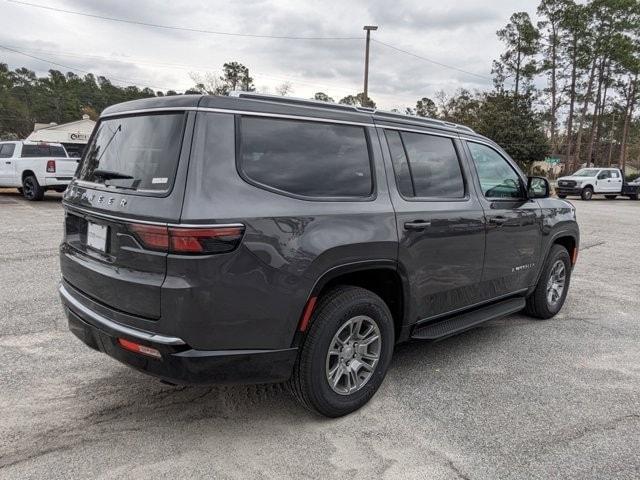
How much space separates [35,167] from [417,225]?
47.3 ft

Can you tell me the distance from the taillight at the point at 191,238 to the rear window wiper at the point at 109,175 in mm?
476

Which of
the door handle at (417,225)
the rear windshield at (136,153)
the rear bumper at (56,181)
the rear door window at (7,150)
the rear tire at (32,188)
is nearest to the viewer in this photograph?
the rear windshield at (136,153)

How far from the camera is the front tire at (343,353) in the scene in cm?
294

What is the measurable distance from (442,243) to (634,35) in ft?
168

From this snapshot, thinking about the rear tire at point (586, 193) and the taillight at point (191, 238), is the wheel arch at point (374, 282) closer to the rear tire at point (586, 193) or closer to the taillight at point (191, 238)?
the taillight at point (191, 238)

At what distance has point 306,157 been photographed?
299cm

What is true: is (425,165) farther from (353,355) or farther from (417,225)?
(353,355)

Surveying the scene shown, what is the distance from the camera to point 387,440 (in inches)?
117

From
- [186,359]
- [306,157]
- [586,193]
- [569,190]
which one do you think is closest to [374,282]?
[306,157]

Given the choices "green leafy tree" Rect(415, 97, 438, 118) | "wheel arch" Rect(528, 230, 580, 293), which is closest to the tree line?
"green leafy tree" Rect(415, 97, 438, 118)

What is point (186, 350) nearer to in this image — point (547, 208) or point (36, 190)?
point (547, 208)

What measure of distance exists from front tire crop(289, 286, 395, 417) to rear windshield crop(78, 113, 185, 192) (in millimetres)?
1183

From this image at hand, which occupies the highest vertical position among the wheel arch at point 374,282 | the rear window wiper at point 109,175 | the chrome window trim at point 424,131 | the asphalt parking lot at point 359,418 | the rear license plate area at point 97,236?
the chrome window trim at point 424,131

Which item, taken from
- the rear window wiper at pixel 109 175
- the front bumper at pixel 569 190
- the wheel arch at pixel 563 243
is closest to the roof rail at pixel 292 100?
the rear window wiper at pixel 109 175
